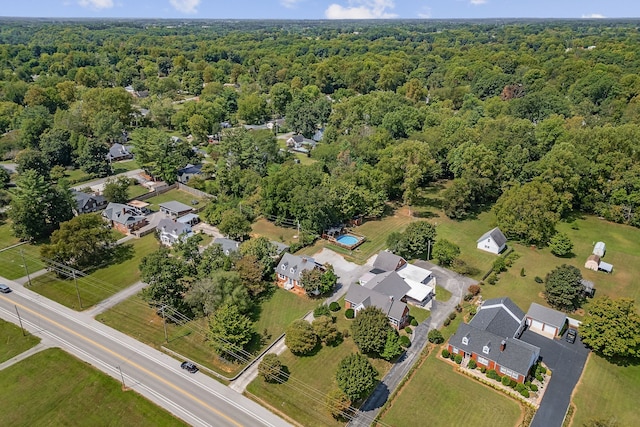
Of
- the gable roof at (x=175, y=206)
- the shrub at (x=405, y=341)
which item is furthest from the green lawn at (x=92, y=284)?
the shrub at (x=405, y=341)

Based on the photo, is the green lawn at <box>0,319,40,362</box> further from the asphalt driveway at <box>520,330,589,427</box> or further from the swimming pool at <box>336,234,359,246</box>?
the asphalt driveway at <box>520,330,589,427</box>

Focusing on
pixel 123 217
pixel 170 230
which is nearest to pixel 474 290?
pixel 170 230

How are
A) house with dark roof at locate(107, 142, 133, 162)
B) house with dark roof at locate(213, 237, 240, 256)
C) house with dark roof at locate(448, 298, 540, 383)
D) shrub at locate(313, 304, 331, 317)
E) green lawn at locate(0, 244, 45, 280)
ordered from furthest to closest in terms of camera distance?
1. house with dark roof at locate(107, 142, 133, 162)
2. house with dark roof at locate(213, 237, 240, 256)
3. green lawn at locate(0, 244, 45, 280)
4. shrub at locate(313, 304, 331, 317)
5. house with dark roof at locate(448, 298, 540, 383)

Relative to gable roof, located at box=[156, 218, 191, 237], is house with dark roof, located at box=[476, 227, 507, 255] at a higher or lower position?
lower

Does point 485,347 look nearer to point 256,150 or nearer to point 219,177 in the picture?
point 219,177

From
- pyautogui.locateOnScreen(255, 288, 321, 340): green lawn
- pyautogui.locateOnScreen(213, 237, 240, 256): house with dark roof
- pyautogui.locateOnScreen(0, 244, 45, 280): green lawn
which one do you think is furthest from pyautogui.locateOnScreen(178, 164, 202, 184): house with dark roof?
pyautogui.locateOnScreen(255, 288, 321, 340): green lawn

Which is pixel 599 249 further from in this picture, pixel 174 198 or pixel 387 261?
pixel 174 198

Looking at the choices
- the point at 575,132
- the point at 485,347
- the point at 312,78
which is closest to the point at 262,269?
the point at 485,347
